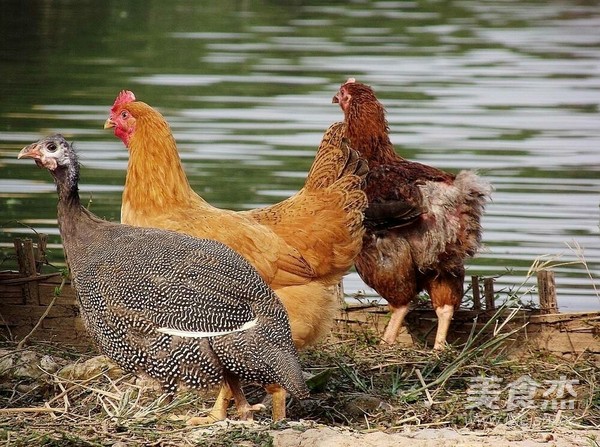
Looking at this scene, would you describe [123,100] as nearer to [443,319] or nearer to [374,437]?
[443,319]

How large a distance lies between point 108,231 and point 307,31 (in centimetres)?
1945

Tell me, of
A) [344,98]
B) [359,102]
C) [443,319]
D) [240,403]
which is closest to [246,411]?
[240,403]

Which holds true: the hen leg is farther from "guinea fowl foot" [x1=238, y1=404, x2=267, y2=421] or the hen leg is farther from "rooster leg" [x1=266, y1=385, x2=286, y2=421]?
"guinea fowl foot" [x1=238, y1=404, x2=267, y2=421]

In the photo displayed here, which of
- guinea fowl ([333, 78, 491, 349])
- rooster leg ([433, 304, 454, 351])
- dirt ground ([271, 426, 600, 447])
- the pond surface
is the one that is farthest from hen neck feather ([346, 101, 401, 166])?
dirt ground ([271, 426, 600, 447])

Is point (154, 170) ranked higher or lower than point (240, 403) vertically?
higher

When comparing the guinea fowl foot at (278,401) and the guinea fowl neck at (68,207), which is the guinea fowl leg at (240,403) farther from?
the guinea fowl neck at (68,207)

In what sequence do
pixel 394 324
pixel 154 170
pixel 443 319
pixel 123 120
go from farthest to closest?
1. pixel 394 324
2. pixel 443 319
3. pixel 123 120
4. pixel 154 170

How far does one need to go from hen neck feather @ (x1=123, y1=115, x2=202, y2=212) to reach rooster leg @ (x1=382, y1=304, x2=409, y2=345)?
63.7 inches

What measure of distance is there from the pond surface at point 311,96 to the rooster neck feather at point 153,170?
100 inches

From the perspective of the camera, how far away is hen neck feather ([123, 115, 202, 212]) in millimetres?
7672

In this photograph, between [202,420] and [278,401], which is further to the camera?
[278,401]

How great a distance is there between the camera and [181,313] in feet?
Answer: 21.5

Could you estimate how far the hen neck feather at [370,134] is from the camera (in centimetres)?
891

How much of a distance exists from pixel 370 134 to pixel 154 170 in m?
1.84
